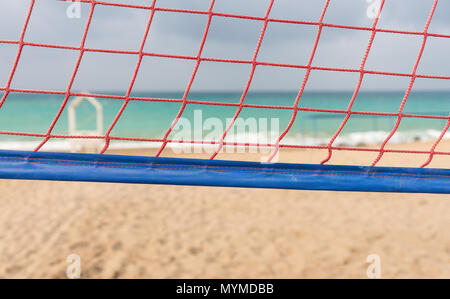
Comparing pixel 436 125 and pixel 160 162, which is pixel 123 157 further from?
pixel 436 125

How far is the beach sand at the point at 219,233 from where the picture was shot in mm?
2215

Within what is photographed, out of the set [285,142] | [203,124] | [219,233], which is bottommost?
[219,233]

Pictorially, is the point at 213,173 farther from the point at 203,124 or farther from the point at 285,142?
the point at 203,124

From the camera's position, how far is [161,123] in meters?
16.2

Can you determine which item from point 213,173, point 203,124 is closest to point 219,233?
point 213,173

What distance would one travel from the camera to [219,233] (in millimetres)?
2699

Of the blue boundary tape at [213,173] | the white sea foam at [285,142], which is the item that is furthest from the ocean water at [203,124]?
the blue boundary tape at [213,173]

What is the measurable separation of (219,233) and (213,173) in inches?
56.3

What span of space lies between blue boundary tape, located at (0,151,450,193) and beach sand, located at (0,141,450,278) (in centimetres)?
96

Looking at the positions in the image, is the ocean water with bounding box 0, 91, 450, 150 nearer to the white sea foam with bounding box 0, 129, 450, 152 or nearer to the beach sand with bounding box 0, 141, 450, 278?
the white sea foam with bounding box 0, 129, 450, 152

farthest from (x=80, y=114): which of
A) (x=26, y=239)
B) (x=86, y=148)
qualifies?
(x=26, y=239)

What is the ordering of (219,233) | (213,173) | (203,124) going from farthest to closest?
(203,124) < (219,233) < (213,173)

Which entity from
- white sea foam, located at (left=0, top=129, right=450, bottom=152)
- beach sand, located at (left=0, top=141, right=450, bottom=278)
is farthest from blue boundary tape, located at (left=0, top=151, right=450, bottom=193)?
white sea foam, located at (left=0, top=129, right=450, bottom=152)

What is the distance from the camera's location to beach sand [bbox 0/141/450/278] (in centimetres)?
221
